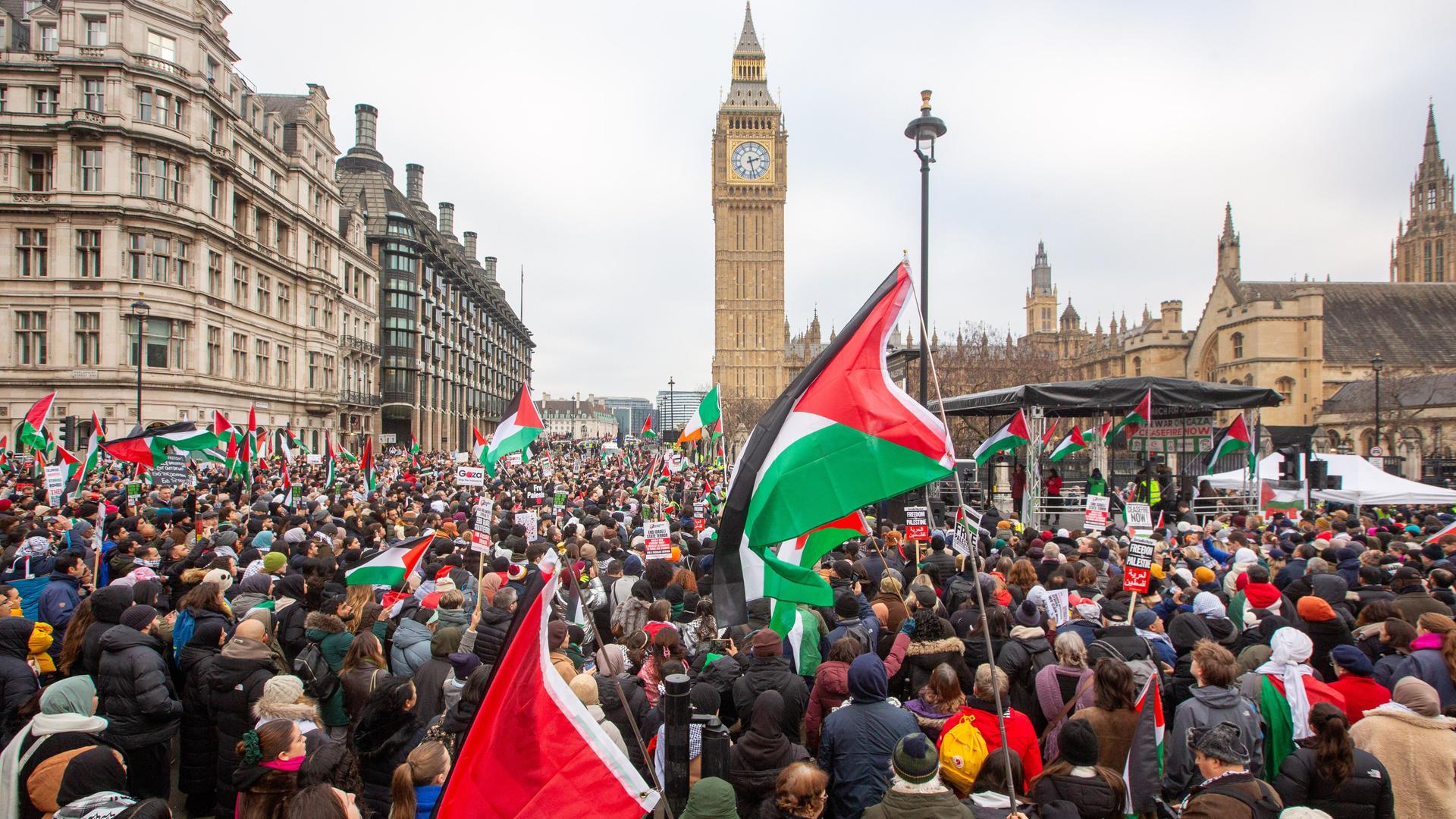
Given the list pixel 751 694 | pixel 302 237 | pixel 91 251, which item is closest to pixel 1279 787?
pixel 751 694

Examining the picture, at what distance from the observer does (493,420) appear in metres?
88.9

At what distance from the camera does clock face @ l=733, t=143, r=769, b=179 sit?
105 meters

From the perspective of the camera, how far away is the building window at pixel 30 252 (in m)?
32.5

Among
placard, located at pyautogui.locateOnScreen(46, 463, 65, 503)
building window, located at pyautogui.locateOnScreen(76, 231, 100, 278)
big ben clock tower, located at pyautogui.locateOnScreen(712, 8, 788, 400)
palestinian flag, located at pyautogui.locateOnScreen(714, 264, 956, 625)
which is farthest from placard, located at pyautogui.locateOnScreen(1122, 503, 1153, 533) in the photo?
big ben clock tower, located at pyautogui.locateOnScreen(712, 8, 788, 400)

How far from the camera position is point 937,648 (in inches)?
220

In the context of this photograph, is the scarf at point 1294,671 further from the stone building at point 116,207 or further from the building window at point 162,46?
the building window at point 162,46

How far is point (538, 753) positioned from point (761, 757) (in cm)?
161

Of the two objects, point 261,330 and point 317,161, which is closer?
point 261,330

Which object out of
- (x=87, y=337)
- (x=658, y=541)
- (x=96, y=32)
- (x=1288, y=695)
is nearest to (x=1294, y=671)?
(x=1288, y=695)

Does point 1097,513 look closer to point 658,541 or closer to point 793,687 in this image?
point 658,541

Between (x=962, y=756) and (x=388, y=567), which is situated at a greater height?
(x=388, y=567)

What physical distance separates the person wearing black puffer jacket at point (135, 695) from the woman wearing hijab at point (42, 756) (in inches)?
42.3

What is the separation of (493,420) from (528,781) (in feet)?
293

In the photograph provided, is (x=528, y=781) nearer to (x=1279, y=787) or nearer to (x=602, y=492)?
(x=1279, y=787)
